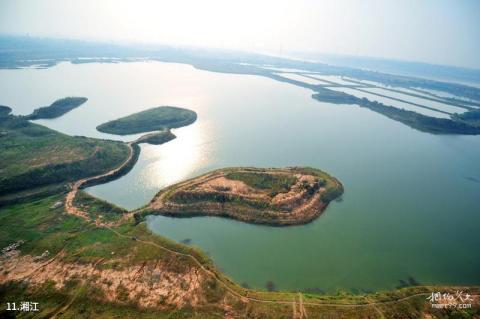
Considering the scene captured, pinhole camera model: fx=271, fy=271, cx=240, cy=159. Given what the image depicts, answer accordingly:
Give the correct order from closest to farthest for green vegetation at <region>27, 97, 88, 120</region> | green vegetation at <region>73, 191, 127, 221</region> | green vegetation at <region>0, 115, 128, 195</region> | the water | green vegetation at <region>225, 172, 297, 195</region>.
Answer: the water < green vegetation at <region>73, 191, 127, 221</region> < green vegetation at <region>225, 172, 297, 195</region> < green vegetation at <region>0, 115, 128, 195</region> < green vegetation at <region>27, 97, 88, 120</region>

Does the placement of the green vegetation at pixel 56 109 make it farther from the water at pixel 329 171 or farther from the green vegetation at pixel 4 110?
the green vegetation at pixel 4 110

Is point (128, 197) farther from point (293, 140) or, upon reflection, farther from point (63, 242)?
point (293, 140)

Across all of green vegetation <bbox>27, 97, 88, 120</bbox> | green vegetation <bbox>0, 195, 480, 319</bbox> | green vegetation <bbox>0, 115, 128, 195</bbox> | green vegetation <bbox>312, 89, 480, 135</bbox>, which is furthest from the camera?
green vegetation <bbox>312, 89, 480, 135</bbox>

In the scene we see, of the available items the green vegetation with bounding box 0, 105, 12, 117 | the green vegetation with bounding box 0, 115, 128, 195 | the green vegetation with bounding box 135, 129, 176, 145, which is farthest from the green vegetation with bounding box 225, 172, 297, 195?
the green vegetation with bounding box 0, 105, 12, 117

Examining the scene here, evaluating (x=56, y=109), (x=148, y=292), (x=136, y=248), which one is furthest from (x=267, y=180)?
(x=56, y=109)

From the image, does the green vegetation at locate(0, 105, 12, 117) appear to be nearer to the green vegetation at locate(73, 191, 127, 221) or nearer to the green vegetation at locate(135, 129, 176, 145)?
the green vegetation at locate(135, 129, 176, 145)

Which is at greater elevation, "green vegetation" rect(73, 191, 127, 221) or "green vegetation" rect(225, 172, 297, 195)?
"green vegetation" rect(225, 172, 297, 195)

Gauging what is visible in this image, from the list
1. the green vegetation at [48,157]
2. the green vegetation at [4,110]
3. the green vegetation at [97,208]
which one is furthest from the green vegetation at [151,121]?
the green vegetation at [97,208]

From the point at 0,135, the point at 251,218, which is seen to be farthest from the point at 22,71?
the point at 251,218
